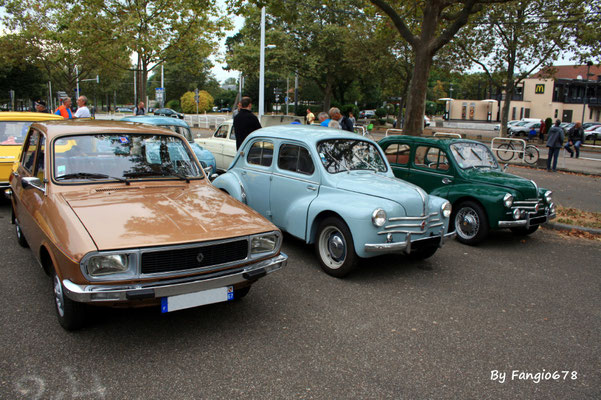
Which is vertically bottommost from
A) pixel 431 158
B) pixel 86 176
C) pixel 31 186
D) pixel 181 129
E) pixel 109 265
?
pixel 109 265

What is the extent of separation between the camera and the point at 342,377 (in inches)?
133

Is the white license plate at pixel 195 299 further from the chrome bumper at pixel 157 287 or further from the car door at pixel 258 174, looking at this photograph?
the car door at pixel 258 174

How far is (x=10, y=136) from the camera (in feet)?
28.0

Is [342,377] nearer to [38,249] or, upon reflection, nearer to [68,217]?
[68,217]

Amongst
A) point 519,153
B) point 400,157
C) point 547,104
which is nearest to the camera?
point 400,157

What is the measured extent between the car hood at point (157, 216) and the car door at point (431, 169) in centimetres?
444

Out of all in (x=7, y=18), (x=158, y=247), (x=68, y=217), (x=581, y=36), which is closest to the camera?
(x=158, y=247)

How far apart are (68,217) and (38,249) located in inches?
31.8

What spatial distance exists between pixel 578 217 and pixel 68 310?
9.28 m

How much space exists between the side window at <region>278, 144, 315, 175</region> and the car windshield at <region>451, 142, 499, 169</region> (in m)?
3.06

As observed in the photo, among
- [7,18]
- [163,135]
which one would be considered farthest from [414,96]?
[7,18]

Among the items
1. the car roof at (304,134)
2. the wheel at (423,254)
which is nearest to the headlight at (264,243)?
the car roof at (304,134)

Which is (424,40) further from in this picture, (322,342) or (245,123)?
(322,342)

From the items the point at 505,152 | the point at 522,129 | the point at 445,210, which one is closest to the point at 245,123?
the point at 445,210
